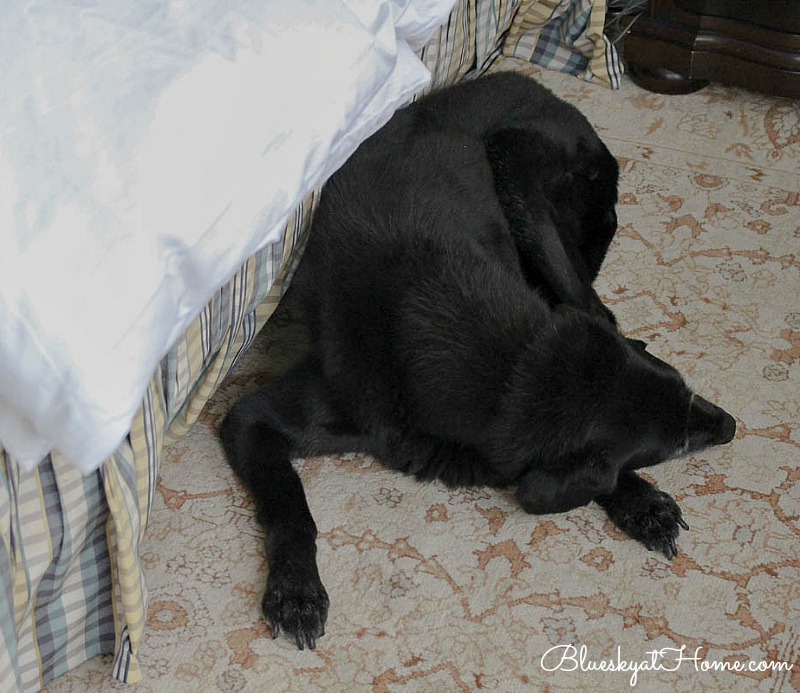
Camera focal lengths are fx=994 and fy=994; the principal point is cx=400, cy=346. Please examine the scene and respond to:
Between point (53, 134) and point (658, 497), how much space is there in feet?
3.67

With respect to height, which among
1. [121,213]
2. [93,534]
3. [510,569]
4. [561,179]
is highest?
[121,213]

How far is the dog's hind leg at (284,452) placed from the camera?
1.52 m

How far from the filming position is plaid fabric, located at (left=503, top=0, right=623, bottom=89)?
103 inches

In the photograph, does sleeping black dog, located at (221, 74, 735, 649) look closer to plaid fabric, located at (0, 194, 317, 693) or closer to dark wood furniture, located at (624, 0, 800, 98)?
plaid fabric, located at (0, 194, 317, 693)

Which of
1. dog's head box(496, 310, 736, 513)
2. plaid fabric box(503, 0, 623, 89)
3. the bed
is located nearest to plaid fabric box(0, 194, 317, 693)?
the bed

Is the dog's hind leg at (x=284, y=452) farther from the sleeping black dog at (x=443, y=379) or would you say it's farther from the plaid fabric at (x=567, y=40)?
the plaid fabric at (x=567, y=40)

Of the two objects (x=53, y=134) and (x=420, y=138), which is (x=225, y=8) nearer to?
(x=53, y=134)

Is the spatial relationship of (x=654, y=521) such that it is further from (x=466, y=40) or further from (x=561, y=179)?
(x=466, y=40)

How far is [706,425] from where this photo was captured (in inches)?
62.6

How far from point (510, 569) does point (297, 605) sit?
349mm

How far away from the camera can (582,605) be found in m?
1.54

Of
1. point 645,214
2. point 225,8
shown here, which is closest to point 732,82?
point 645,214

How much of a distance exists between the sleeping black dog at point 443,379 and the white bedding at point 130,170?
1.41 feet

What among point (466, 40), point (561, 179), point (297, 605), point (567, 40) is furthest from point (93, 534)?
point (567, 40)
